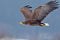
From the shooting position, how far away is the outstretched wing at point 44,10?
168 inches

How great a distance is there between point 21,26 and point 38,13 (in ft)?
0.90

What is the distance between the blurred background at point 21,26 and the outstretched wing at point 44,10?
1.7 inches

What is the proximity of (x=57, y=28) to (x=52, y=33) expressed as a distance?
3.6 inches

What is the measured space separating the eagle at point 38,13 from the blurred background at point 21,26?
39 mm

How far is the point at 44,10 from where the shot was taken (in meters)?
4.29

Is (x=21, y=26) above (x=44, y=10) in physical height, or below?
below

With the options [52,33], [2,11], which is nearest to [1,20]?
[2,11]

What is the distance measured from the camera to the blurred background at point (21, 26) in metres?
4.30

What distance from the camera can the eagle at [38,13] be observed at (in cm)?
429

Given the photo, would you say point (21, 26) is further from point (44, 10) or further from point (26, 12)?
point (44, 10)

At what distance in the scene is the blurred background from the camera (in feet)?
14.1

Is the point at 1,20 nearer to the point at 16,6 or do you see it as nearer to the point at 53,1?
the point at 16,6

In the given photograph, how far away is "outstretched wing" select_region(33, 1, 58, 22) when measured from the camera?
4.28m

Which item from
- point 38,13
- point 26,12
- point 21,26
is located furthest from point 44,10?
point 21,26
